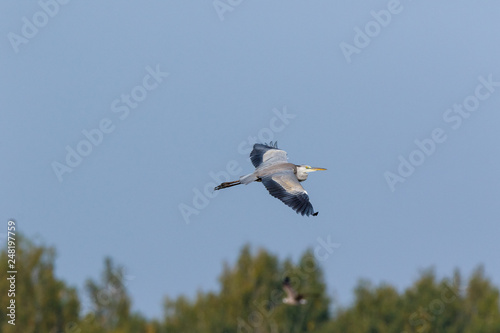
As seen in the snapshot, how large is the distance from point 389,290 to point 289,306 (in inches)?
270

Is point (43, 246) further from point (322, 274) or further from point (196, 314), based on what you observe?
point (322, 274)

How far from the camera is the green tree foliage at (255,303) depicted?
54.0 metres

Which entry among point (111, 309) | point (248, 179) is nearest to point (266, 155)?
point (248, 179)

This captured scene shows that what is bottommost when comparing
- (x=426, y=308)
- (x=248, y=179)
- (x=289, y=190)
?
(x=289, y=190)

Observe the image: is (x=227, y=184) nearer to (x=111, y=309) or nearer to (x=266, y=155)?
(x=266, y=155)

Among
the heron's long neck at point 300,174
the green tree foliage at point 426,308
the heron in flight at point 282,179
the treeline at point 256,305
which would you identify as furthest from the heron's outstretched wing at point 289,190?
the green tree foliage at point 426,308

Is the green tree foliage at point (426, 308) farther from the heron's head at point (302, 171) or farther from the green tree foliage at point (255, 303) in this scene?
the heron's head at point (302, 171)

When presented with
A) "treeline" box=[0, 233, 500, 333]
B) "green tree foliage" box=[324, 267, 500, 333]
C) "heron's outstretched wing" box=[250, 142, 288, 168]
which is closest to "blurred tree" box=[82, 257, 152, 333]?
"treeline" box=[0, 233, 500, 333]

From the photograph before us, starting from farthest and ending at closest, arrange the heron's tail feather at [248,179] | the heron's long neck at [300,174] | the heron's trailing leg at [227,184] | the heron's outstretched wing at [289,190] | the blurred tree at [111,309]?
the blurred tree at [111,309]
the heron's trailing leg at [227,184]
the heron's long neck at [300,174]
the heron's tail feather at [248,179]
the heron's outstretched wing at [289,190]

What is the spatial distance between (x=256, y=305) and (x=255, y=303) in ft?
0.67

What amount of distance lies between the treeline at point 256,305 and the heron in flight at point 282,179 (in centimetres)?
2356

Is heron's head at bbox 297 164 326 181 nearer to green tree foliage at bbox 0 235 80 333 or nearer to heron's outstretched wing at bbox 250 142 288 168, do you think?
heron's outstretched wing at bbox 250 142 288 168

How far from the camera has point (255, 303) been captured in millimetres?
54969

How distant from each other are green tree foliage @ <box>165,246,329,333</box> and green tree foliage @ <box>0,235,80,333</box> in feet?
18.5
